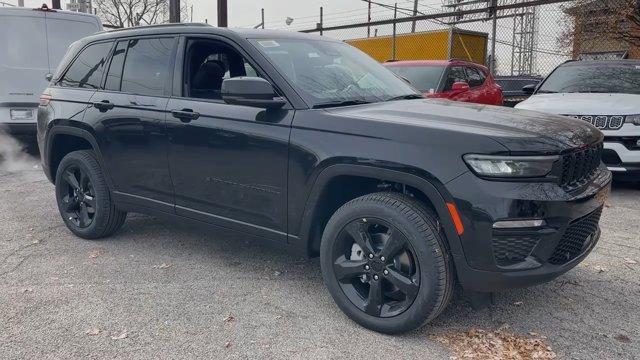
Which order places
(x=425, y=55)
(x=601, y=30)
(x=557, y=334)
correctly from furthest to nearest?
(x=425, y=55) → (x=601, y=30) → (x=557, y=334)

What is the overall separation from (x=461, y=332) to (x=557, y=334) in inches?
21.5

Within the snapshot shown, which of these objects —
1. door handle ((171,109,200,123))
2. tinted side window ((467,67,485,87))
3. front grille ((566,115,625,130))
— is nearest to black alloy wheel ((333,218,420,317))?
door handle ((171,109,200,123))

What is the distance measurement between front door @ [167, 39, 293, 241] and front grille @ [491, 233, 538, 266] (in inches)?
51.5

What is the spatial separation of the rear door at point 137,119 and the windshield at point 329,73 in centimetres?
92

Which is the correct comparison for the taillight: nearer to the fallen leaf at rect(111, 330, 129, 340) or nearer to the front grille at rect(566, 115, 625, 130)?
the fallen leaf at rect(111, 330, 129, 340)

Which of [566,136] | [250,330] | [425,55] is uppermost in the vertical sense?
[425,55]

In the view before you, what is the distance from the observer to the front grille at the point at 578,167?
9.60 feet

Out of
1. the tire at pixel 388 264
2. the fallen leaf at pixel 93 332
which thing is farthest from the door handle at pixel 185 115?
the fallen leaf at pixel 93 332

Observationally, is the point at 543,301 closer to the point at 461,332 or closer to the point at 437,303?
the point at 461,332

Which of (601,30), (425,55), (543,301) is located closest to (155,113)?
(543,301)

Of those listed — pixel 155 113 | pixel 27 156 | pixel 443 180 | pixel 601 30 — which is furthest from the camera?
pixel 601 30

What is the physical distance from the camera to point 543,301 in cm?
361

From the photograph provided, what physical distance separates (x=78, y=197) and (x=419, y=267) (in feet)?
11.0

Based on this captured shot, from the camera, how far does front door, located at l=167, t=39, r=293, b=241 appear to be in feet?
11.4
